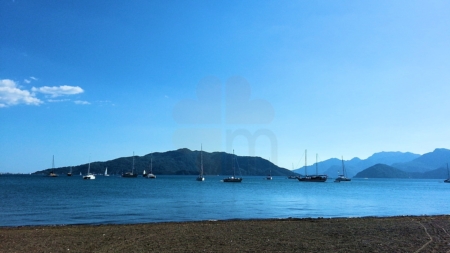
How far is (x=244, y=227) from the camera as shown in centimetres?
1734

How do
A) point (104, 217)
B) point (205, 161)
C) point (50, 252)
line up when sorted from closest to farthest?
point (50, 252)
point (104, 217)
point (205, 161)

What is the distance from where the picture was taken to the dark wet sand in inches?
462

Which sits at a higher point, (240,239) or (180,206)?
(240,239)

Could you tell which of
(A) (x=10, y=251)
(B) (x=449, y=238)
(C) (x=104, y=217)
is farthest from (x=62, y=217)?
(B) (x=449, y=238)

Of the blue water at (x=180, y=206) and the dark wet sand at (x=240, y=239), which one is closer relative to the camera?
the dark wet sand at (x=240, y=239)

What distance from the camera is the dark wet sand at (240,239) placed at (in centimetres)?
1173

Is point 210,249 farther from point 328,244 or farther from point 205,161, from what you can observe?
point 205,161

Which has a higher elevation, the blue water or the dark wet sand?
the dark wet sand

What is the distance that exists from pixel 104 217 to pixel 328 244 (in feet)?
54.9

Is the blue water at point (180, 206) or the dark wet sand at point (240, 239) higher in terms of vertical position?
the dark wet sand at point (240, 239)

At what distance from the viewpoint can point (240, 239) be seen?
44.5 feet

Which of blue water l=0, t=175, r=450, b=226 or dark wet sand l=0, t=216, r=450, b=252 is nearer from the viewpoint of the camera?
dark wet sand l=0, t=216, r=450, b=252

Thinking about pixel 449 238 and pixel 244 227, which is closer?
pixel 449 238

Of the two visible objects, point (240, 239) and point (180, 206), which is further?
point (180, 206)
